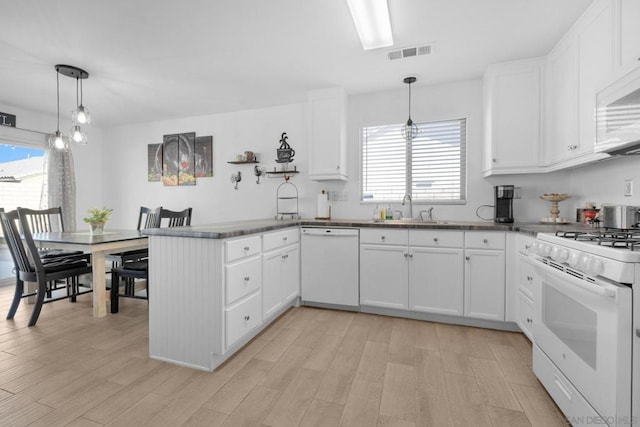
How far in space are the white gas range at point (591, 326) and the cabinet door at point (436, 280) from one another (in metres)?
0.90

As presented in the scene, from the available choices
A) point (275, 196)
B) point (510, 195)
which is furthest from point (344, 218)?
point (510, 195)

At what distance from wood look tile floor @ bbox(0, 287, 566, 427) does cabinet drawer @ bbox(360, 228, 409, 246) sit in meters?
0.76

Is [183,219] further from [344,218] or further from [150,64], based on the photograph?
[344,218]

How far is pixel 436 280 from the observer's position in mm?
2639

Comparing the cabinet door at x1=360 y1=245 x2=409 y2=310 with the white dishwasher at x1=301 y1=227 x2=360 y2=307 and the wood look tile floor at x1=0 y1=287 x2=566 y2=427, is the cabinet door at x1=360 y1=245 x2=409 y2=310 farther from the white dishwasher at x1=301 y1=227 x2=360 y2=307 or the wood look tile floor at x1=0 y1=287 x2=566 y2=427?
the wood look tile floor at x1=0 y1=287 x2=566 y2=427

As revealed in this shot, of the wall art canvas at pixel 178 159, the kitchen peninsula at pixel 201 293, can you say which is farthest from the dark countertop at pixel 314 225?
the wall art canvas at pixel 178 159

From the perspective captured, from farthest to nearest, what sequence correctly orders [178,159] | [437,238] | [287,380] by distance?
1. [178,159]
2. [437,238]
3. [287,380]

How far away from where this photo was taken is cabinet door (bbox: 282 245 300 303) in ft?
9.11

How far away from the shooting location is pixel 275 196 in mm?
3951

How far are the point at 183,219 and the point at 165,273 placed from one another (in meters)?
1.71

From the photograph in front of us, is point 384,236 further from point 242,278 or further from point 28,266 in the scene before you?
point 28,266

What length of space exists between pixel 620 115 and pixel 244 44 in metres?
2.54

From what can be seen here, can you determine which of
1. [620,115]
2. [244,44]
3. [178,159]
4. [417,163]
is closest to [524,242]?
[620,115]

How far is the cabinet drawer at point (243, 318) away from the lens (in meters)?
1.95
